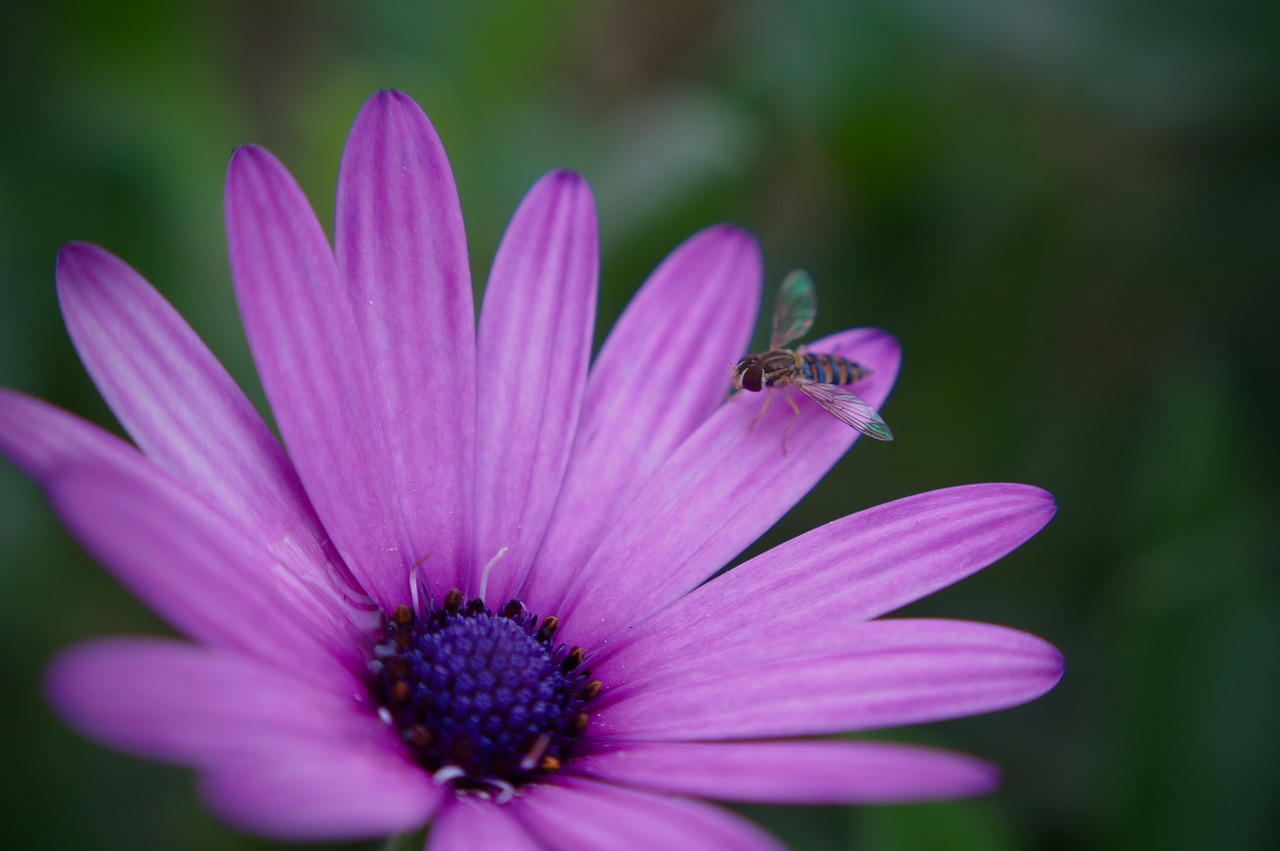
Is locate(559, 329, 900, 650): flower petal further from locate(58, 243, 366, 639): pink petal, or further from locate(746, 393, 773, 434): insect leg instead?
locate(58, 243, 366, 639): pink petal

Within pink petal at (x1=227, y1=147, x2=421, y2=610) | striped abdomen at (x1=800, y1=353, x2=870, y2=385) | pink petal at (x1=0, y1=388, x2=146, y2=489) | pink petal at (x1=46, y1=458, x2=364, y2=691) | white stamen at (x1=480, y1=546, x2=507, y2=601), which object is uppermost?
striped abdomen at (x1=800, y1=353, x2=870, y2=385)

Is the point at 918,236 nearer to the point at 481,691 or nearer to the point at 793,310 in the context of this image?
the point at 793,310

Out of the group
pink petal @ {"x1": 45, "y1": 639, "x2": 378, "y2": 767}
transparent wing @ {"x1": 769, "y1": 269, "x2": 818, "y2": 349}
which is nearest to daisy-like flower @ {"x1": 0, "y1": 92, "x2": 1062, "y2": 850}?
pink petal @ {"x1": 45, "y1": 639, "x2": 378, "y2": 767}

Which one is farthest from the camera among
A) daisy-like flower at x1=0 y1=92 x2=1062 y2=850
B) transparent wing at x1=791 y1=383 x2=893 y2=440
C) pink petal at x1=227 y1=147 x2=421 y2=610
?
transparent wing at x1=791 y1=383 x2=893 y2=440

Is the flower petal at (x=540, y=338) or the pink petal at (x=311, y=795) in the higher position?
the flower petal at (x=540, y=338)

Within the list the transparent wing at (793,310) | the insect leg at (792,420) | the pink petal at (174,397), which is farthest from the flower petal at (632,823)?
the transparent wing at (793,310)

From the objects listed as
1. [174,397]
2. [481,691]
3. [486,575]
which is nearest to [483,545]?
[486,575]

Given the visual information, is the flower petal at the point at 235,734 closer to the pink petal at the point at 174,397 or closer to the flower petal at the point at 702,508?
the pink petal at the point at 174,397
